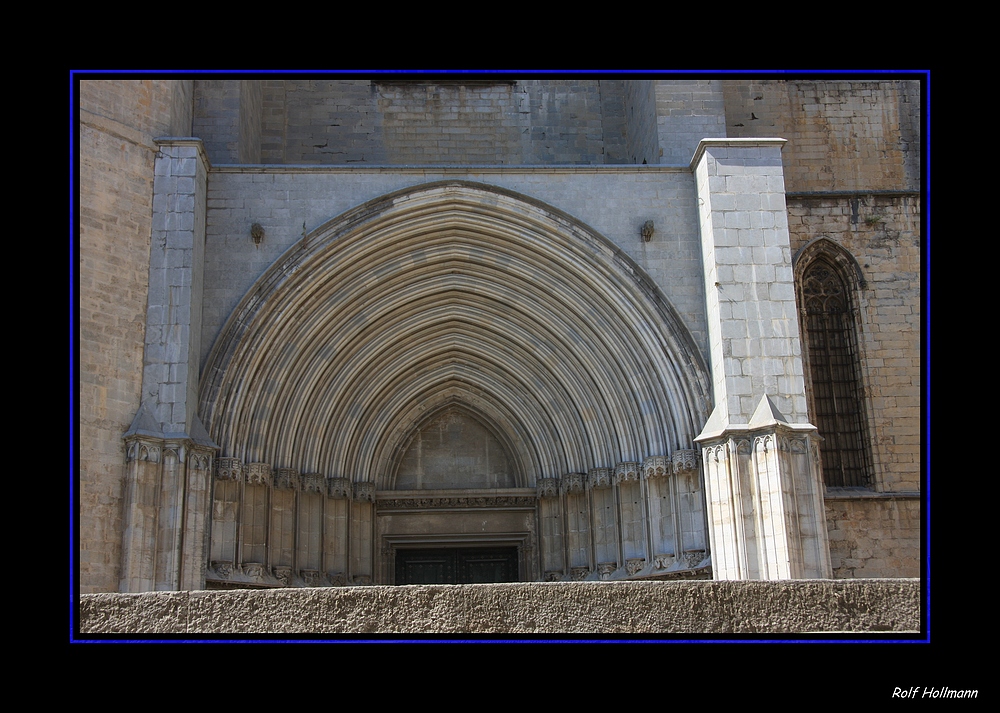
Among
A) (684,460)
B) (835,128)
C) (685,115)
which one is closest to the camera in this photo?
(684,460)

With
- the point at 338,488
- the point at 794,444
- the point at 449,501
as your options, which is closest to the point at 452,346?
the point at 449,501

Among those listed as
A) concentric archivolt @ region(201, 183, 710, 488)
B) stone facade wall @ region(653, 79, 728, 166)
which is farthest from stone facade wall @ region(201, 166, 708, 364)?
stone facade wall @ region(653, 79, 728, 166)

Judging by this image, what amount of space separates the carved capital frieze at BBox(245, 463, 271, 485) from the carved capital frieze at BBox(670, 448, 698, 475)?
397 centimetres

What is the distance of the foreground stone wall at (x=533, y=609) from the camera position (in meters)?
5.00

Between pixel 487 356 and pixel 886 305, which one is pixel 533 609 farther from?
Answer: pixel 886 305

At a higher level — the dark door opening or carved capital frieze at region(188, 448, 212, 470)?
carved capital frieze at region(188, 448, 212, 470)

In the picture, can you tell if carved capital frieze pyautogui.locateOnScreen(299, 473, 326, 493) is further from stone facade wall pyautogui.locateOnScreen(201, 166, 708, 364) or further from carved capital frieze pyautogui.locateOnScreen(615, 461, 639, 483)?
carved capital frieze pyautogui.locateOnScreen(615, 461, 639, 483)

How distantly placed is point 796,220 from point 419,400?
4919mm

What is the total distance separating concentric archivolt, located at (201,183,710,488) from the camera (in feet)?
36.1

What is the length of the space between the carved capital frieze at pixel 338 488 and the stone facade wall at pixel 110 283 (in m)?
2.45

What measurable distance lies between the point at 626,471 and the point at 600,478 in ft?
1.19

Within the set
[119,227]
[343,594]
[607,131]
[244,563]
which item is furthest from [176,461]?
[607,131]

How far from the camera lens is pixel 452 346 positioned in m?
12.3

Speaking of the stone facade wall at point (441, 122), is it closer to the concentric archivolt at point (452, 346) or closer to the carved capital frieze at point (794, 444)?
the concentric archivolt at point (452, 346)
